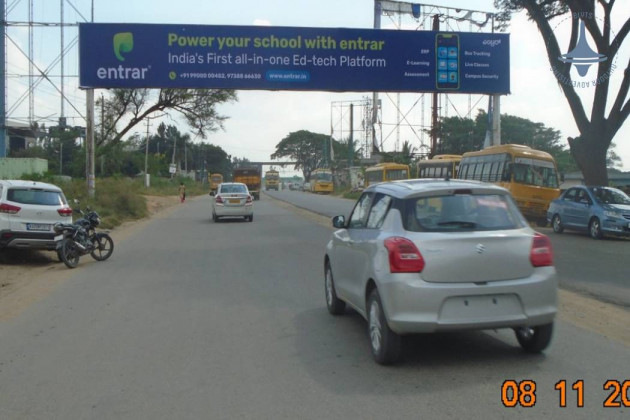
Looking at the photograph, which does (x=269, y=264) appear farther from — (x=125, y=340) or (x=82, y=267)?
(x=125, y=340)

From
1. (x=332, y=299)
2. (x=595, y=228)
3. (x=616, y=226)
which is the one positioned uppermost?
(x=616, y=226)

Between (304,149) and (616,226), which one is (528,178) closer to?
(616,226)

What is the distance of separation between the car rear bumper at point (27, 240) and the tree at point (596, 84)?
1919 centimetres

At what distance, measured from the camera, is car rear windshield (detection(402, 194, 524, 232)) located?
20.1ft

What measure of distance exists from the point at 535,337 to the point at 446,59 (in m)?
21.0

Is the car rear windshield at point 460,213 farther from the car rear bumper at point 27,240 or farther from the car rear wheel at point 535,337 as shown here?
the car rear bumper at point 27,240

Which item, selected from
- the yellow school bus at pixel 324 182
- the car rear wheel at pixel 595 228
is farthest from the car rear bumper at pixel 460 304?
the yellow school bus at pixel 324 182

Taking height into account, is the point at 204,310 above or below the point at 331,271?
below

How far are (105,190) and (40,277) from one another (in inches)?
719

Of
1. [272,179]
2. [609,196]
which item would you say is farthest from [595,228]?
[272,179]

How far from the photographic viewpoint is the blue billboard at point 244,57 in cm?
2509

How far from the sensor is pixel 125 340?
24.5 feet

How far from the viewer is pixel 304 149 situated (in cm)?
12262

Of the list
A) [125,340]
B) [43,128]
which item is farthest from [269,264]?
[43,128]
